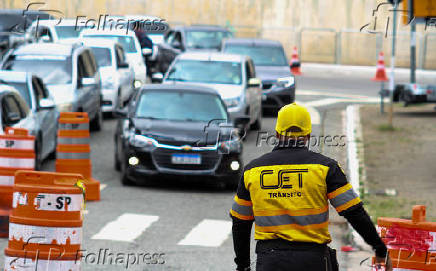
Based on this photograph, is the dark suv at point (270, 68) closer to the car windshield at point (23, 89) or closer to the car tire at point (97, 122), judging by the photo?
the car tire at point (97, 122)

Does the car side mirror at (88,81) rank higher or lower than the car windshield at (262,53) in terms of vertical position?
higher

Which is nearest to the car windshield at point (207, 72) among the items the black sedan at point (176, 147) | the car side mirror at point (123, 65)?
the car side mirror at point (123, 65)

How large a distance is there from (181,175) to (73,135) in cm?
167

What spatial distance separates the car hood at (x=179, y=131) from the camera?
15.7 meters

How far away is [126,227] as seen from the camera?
1280 centimetres

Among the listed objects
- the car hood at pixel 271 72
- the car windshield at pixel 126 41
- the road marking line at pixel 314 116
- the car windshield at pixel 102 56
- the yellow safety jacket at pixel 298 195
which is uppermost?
the yellow safety jacket at pixel 298 195

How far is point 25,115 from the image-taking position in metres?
16.2

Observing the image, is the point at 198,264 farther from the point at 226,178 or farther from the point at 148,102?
the point at 148,102

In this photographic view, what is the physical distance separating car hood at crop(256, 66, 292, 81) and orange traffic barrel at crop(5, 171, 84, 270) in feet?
57.8

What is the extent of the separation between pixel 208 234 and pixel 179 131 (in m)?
3.52

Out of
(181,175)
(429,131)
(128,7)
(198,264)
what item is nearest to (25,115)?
(181,175)

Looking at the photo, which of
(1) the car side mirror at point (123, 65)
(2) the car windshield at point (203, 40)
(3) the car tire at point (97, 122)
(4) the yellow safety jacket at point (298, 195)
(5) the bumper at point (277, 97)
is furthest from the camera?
(2) the car windshield at point (203, 40)

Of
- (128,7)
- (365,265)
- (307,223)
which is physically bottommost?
(128,7)

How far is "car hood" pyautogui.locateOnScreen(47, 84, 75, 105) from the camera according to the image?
20422 mm
